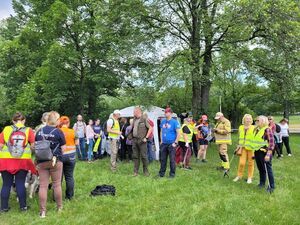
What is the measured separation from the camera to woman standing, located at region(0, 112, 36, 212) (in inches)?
266

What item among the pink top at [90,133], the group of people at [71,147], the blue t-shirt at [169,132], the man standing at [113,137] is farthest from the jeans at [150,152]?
the blue t-shirt at [169,132]

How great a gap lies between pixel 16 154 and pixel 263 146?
17.0 feet

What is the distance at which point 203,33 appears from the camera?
55.6 feet

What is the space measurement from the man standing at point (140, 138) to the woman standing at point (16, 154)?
3731 mm

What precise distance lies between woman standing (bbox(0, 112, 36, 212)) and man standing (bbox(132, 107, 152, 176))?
12.2ft

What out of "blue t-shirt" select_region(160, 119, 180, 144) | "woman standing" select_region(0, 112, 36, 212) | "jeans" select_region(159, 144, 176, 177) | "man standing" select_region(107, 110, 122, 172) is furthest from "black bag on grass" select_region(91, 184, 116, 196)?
"man standing" select_region(107, 110, 122, 172)

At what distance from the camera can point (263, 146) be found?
8.29 metres

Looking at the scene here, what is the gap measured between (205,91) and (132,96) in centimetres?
448

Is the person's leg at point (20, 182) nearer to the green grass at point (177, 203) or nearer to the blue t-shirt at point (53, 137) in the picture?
the green grass at point (177, 203)

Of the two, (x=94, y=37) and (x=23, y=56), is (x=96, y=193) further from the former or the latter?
(x=23, y=56)

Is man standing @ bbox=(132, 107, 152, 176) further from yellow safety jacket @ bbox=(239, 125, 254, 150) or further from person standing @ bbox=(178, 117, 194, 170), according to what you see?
yellow safety jacket @ bbox=(239, 125, 254, 150)

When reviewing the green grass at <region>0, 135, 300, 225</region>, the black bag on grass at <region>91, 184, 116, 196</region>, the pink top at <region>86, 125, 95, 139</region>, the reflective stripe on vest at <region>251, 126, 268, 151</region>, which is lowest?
the green grass at <region>0, 135, 300, 225</region>

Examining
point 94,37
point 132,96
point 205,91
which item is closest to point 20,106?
point 94,37

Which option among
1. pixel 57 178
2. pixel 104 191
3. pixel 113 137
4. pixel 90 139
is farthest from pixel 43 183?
pixel 90 139
